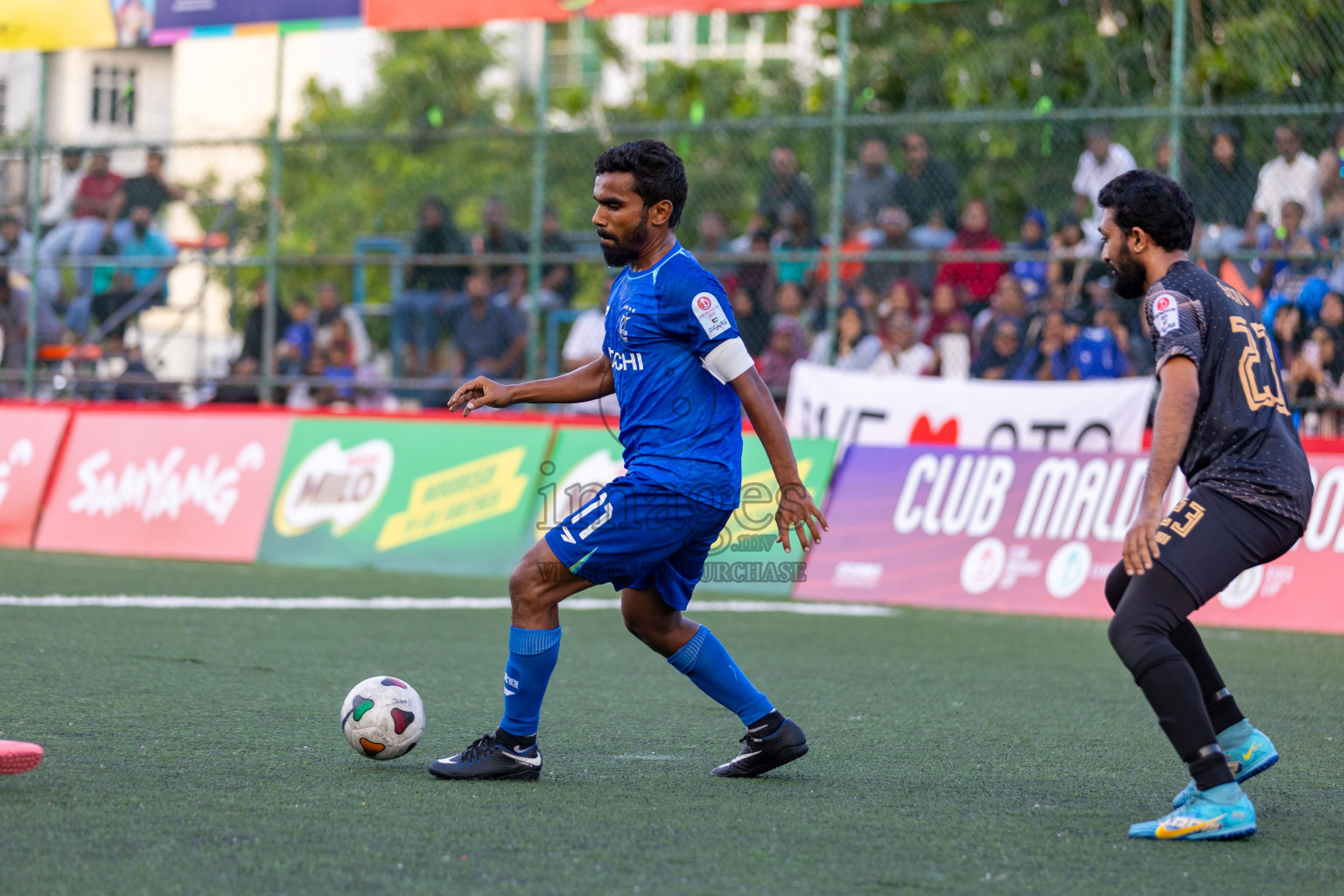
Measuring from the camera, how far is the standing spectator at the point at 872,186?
1378 centimetres

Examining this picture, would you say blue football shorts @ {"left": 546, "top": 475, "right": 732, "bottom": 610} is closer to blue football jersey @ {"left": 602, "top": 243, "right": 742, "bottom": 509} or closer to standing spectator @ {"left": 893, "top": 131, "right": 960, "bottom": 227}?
blue football jersey @ {"left": 602, "top": 243, "right": 742, "bottom": 509}

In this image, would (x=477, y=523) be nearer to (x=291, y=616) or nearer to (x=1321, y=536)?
(x=291, y=616)

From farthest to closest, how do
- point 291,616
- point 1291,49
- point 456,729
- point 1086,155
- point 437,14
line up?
point 437,14, point 1086,155, point 1291,49, point 291,616, point 456,729

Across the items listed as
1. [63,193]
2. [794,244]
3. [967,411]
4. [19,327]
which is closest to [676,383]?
[967,411]

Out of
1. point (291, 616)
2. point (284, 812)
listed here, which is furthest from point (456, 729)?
point (291, 616)

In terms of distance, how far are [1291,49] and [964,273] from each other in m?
3.09

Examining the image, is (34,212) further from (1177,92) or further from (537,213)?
(1177,92)

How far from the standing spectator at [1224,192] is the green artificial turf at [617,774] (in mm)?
4255

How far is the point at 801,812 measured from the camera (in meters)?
4.44

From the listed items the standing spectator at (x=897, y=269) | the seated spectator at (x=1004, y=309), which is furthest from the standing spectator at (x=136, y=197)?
the seated spectator at (x=1004, y=309)

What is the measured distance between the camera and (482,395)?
5.08 metres

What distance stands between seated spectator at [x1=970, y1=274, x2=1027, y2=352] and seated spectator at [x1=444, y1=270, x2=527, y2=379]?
4358mm

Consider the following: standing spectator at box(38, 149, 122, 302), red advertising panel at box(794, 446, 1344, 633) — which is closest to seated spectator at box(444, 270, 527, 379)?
red advertising panel at box(794, 446, 1344, 633)

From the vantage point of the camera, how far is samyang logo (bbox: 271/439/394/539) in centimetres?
1266
